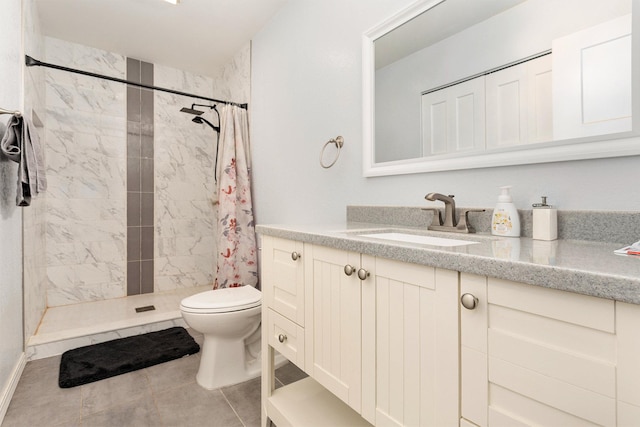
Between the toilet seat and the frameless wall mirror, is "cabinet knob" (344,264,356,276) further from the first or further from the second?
the toilet seat

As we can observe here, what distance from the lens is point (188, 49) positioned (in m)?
3.03

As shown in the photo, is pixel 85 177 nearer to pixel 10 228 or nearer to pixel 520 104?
pixel 10 228

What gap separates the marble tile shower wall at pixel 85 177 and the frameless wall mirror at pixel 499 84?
2.73 m

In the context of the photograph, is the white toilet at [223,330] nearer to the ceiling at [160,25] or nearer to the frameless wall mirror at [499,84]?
the frameless wall mirror at [499,84]

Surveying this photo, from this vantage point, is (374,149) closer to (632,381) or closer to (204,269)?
(632,381)

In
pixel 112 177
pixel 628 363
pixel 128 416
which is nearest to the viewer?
pixel 628 363

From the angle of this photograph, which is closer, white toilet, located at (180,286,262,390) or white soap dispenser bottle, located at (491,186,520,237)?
white soap dispenser bottle, located at (491,186,520,237)

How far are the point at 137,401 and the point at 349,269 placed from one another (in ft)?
4.90

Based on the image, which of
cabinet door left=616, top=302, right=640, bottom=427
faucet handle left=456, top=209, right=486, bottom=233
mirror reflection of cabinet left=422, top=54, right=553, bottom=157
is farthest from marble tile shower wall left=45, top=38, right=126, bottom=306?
cabinet door left=616, top=302, right=640, bottom=427

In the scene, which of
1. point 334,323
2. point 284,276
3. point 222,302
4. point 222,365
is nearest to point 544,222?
point 334,323

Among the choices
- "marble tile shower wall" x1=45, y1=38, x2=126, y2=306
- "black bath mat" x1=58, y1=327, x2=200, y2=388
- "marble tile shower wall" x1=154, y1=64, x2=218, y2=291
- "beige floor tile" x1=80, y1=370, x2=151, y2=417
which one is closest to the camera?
"beige floor tile" x1=80, y1=370, x2=151, y2=417

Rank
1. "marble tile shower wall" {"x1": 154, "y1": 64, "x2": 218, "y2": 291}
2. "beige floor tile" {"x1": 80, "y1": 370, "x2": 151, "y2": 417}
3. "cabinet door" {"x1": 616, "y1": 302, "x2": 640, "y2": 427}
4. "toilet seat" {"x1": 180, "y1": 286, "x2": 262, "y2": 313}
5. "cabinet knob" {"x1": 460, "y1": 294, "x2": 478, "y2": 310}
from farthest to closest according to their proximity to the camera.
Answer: "marble tile shower wall" {"x1": 154, "y1": 64, "x2": 218, "y2": 291}
"toilet seat" {"x1": 180, "y1": 286, "x2": 262, "y2": 313}
"beige floor tile" {"x1": 80, "y1": 370, "x2": 151, "y2": 417}
"cabinet knob" {"x1": 460, "y1": 294, "x2": 478, "y2": 310}
"cabinet door" {"x1": 616, "y1": 302, "x2": 640, "y2": 427}

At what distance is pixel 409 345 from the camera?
825mm

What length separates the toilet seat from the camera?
1.77m
